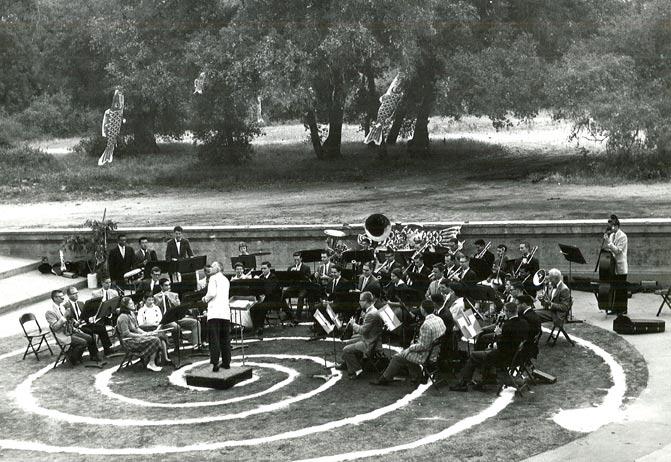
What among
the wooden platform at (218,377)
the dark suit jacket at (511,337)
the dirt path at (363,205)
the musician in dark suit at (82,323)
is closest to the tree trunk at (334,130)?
the dirt path at (363,205)

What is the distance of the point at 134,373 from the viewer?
1688cm

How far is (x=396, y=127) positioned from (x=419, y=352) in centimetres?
2937

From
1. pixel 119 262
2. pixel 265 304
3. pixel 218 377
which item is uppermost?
pixel 119 262

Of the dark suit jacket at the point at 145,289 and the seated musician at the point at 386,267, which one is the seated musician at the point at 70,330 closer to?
the dark suit jacket at the point at 145,289

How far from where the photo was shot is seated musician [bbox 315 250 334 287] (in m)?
19.9

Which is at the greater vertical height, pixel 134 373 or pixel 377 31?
pixel 377 31

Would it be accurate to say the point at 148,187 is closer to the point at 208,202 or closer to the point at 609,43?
the point at 208,202

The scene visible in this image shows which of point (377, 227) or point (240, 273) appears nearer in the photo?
point (240, 273)

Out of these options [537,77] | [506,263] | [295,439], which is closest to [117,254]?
[506,263]

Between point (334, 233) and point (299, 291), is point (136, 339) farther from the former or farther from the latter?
point (334, 233)

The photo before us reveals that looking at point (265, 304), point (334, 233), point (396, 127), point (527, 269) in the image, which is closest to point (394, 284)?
point (265, 304)

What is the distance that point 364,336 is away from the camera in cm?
1573

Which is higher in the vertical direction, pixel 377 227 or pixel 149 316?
Answer: pixel 377 227

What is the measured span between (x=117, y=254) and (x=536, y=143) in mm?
27931
